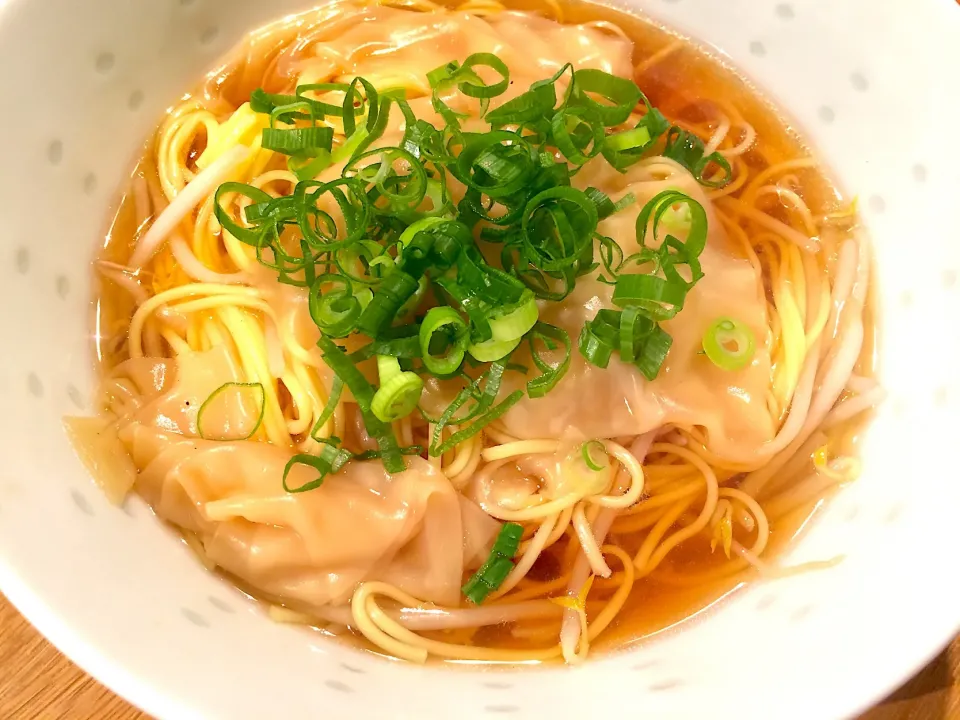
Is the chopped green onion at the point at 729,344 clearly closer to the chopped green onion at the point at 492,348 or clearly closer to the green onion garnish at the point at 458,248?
the green onion garnish at the point at 458,248

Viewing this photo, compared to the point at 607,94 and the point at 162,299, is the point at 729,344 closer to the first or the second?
the point at 607,94

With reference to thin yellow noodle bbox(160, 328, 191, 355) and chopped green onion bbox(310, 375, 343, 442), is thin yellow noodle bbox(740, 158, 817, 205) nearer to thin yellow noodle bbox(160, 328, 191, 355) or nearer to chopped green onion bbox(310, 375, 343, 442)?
chopped green onion bbox(310, 375, 343, 442)

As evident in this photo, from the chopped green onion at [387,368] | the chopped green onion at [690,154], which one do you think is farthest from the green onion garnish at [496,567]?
the chopped green onion at [690,154]

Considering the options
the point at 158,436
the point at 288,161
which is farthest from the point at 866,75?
the point at 158,436

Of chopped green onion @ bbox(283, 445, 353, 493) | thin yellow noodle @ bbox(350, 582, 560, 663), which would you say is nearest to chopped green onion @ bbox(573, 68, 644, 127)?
chopped green onion @ bbox(283, 445, 353, 493)

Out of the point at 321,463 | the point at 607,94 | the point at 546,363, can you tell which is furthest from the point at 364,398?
the point at 607,94

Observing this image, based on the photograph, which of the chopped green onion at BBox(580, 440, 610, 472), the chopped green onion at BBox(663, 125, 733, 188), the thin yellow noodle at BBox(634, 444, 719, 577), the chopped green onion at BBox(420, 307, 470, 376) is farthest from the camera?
the chopped green onion at BBox(663, 125, 733, 188)
